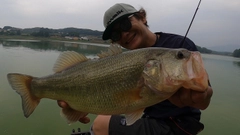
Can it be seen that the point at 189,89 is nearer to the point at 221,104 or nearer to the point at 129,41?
the point at 129,41

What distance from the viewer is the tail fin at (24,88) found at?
2.58 metres

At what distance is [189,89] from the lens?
1.83 meters

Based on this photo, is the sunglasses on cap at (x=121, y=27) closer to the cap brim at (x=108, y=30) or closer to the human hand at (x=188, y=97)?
the cap brim at (x=108, y=30)

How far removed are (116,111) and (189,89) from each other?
0.72 m

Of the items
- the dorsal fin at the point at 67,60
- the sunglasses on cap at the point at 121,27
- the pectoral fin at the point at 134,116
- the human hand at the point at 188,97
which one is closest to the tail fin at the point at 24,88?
the dorsal fin at the point at 67,60

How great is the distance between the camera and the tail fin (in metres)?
2.58

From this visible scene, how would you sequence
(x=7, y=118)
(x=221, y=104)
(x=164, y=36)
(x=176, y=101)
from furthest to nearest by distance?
1. (x=221, y=104)
2. (x=7, y=118)
3. (x=164, y=36)
4. (x=176, y=101)

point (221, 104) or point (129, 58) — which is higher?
point (129, 58)

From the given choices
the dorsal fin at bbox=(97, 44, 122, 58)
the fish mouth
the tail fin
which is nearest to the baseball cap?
the dorsal fin at bbox=(97, 44, 122, 58)

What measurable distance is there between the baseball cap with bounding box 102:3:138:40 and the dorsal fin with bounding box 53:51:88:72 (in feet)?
2.88

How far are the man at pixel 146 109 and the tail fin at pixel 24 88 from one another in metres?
0.40

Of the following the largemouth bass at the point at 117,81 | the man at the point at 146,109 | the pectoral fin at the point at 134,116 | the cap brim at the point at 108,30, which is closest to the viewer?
the largemouth bass at the point at 117,81

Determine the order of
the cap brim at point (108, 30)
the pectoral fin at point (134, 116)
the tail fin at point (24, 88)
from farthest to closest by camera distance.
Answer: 1. the cap brim at point (108, 30)
2. the tail fin at point (24, 88)
3. the pectoral fin at point (134, 116)

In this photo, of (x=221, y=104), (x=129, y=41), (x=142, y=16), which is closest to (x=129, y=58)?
(x=129, y=41)
